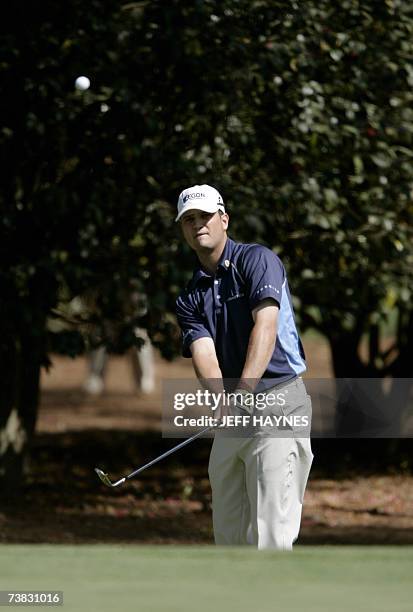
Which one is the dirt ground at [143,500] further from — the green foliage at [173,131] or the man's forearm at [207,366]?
the man's forearm at [207,366]

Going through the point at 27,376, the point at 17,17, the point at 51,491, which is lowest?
the point at 51,491

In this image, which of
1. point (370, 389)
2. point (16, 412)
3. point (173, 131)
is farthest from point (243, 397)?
point (370, 389)

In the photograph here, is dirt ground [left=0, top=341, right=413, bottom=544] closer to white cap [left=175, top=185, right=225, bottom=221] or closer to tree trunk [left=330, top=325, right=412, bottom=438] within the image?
tree trunk [left=330, top=325, right=412, bottom=438]

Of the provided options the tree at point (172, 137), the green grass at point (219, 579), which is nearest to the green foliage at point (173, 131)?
the tree at point (172, 137)

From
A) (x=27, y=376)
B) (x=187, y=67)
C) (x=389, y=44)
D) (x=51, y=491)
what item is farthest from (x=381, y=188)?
(x=51, y=491)

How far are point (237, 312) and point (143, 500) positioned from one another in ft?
23.3

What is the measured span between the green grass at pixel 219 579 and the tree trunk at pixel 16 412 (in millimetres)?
6952

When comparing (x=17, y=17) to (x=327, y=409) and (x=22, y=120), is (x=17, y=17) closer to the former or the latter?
(x=22, y=120)

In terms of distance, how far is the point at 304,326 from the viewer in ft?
38.6

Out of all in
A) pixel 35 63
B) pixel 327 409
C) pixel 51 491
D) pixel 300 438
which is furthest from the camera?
pixel 51 491

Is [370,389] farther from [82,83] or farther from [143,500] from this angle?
[82,83]

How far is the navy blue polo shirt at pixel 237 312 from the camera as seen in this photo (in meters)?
5.35

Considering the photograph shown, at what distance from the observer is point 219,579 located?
11.4ft

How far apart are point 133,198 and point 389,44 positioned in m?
2.14
